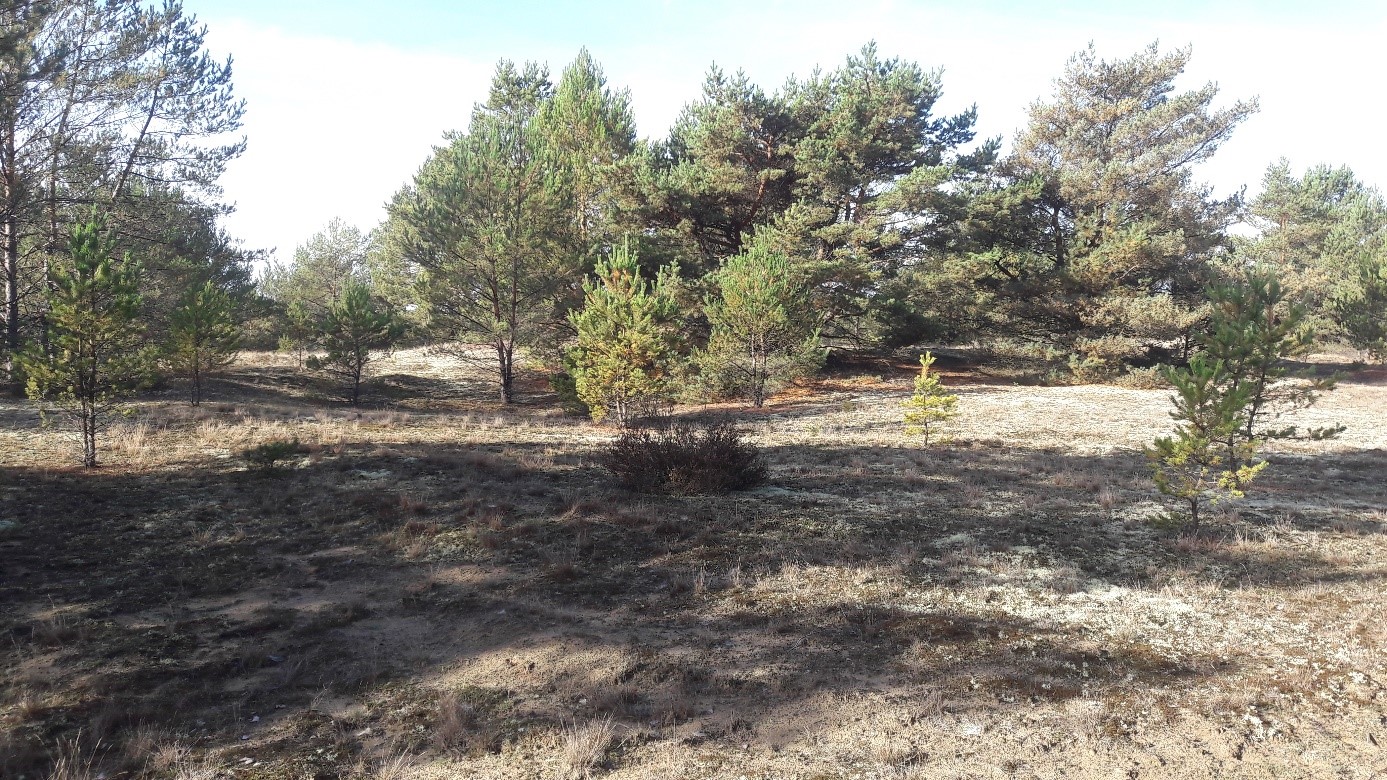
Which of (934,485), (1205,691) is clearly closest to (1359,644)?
(1205,691)

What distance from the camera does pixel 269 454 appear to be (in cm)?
1158

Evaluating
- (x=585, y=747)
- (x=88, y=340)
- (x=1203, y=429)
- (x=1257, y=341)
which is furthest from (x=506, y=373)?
(x=585, y=747)

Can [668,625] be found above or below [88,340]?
below

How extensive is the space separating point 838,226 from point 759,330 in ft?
22.7

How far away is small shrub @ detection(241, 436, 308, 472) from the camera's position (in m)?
11.4

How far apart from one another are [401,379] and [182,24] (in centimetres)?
1665

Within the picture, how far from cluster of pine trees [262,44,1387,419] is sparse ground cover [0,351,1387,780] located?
12.8 m

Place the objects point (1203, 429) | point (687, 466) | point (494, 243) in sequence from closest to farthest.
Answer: point (1203, 429)
point (687, 466)
point (494, 243)

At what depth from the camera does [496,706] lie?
458cm

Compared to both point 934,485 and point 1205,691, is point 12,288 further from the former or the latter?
point 1205,691

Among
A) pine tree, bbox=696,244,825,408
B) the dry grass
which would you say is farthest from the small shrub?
pine tree, bbox=696,244,825,408

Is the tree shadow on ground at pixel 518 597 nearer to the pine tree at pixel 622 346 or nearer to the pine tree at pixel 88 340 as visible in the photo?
the pine tree at pixel 88 340

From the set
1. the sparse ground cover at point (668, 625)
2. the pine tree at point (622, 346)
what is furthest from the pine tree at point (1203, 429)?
the pine tree at point (622, 346)

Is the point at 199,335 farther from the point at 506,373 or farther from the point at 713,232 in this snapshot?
the point at 713,232
